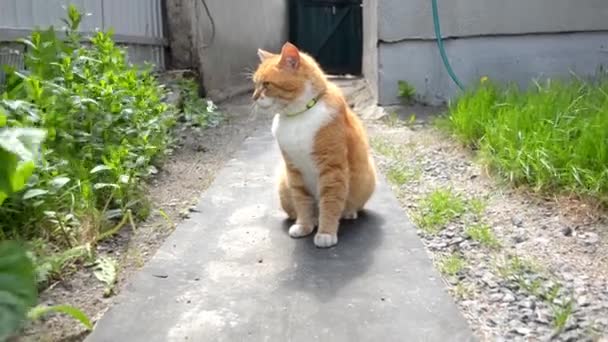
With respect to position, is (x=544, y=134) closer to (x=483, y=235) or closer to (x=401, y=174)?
(x=401, y=174)

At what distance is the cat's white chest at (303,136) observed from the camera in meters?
2.54

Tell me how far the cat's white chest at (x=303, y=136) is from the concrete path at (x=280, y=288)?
30 centimetres

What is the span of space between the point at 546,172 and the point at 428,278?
1.05 metres

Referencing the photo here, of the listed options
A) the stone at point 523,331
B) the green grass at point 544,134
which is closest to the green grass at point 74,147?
the stone at point 523,331

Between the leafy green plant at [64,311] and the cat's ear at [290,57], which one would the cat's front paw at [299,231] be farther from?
the leafy green plant at [64,311]

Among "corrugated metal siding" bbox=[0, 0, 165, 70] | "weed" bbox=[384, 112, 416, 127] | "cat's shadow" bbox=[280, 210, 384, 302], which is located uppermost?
"corrugated metal siding" bbox=[0, 0, 165, 70]

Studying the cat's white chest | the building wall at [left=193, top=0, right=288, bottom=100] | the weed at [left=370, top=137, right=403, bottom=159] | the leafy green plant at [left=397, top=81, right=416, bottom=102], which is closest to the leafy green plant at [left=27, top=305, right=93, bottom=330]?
the cat's white chest

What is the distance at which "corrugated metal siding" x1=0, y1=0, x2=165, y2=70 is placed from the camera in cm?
338

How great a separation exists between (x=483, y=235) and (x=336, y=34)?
349 inches

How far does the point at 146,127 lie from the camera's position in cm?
333

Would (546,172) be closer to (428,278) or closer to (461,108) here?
(428,278)

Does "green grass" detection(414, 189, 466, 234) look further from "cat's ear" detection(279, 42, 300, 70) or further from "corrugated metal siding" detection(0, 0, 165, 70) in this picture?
"corrugated metal siding" detection(0, 0, 165, 70)

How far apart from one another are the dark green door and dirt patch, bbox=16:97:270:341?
5.64 meters

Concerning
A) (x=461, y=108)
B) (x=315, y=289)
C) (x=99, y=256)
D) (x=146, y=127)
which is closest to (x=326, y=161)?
(x=315, y=289)
